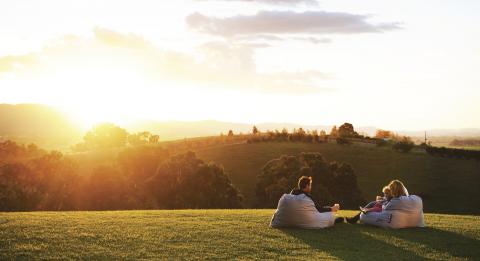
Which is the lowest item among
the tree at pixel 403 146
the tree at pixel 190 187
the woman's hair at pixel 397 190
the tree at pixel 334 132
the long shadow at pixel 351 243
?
the tree at pixel 190 187

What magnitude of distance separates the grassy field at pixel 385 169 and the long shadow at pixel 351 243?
4112 cm

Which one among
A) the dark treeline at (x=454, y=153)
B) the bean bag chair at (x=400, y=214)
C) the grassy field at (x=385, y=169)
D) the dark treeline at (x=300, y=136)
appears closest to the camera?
the bean bag chair at (x=400, y=214)

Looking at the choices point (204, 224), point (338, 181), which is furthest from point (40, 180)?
point (204, 224)

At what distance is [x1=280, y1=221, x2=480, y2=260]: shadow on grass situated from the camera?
52.7 feet

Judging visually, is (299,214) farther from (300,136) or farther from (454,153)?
(454,153)

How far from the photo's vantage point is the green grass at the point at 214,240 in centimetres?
1568

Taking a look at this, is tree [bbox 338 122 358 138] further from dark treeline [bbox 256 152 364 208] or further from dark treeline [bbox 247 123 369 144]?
dark treeline [bbox 256 152 364 208]

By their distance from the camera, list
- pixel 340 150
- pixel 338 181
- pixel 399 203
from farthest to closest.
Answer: pixel 340 150, pixel 338 181, pixel 399 203

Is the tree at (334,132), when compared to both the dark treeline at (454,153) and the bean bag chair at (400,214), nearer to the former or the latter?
the dark treeline at (454,153)

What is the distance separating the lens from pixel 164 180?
50.0 meters

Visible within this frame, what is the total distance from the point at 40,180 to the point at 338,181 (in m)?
27.0

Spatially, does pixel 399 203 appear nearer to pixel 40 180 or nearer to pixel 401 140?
pixel 40 180

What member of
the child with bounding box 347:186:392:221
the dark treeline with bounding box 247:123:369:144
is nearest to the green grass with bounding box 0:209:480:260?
the child with bounding box 347:186:392:221

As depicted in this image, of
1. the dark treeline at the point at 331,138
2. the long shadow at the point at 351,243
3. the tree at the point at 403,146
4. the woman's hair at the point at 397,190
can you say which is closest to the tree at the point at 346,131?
the dark treeline at the point at 331,138
